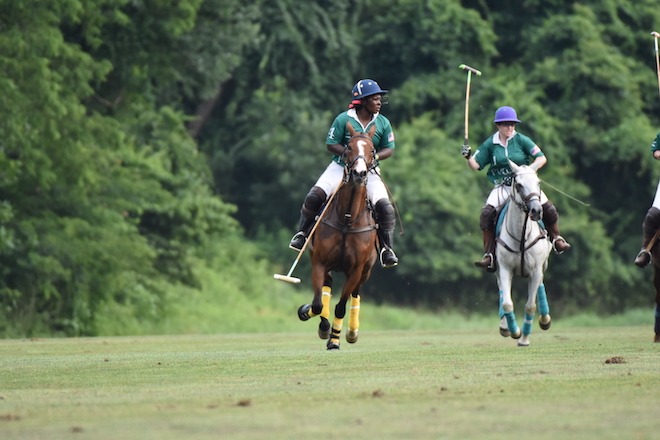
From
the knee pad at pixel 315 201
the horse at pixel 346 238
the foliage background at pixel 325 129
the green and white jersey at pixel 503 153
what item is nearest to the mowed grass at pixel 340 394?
the horse at pixel 346 238

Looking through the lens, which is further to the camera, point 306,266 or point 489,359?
point 306,266

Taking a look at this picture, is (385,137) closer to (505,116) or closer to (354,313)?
(505,116)

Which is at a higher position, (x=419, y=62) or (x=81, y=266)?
(x=419, y=62)

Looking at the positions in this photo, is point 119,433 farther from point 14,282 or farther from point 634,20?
point 634,20

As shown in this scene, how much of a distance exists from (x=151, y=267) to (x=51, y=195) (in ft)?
11.4

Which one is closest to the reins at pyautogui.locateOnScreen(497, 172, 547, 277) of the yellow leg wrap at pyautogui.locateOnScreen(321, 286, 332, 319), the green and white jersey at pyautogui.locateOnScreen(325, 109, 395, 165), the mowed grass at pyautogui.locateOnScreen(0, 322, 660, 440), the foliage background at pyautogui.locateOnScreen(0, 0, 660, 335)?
the mowed grass at pyautogui.locateOnScreen(0, 322, 660, 440)

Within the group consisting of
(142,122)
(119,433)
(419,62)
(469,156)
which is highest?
(419,62)

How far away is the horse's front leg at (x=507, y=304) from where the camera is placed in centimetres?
1962

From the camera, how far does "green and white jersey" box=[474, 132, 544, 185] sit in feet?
65.9

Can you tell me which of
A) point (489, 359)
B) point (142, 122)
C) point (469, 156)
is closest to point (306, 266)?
point (142, 122)

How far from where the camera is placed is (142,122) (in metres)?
42.2

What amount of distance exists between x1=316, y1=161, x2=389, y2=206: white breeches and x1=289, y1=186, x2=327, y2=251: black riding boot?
9 centimetres

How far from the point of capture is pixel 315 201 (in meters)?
18.7

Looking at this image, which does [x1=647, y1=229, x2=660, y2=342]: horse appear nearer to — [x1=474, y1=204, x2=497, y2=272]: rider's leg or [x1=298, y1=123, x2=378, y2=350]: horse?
[x1=474, y1=204, x2=497, y2=272]: rider's leg
